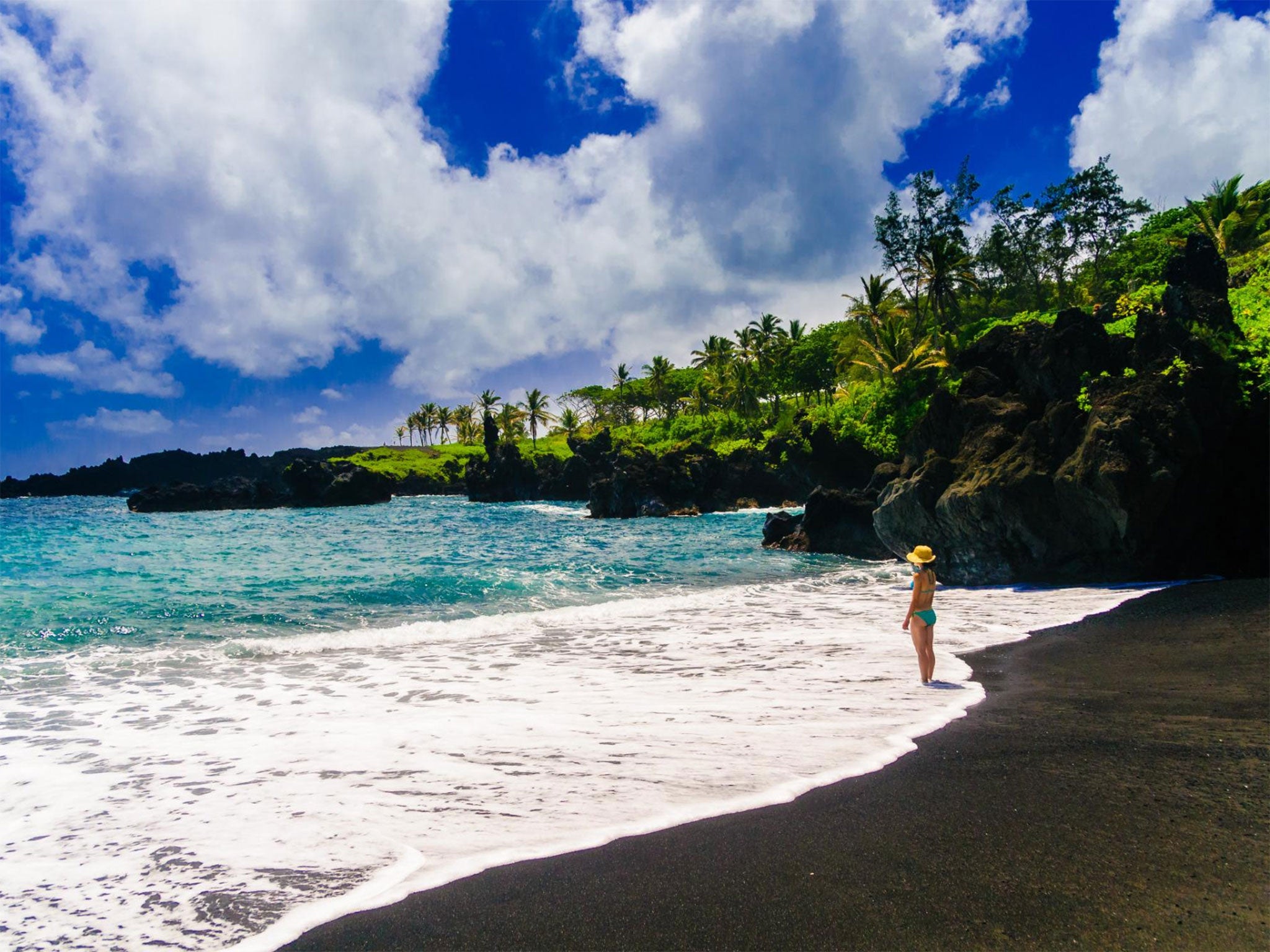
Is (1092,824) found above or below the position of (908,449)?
below

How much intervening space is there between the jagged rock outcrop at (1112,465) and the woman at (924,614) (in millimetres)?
9095

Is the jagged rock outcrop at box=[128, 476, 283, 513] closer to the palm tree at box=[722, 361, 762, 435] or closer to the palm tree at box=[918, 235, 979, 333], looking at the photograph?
the palm tree at box=[722, 361, 762, 435]

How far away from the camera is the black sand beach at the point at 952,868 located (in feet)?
10.8

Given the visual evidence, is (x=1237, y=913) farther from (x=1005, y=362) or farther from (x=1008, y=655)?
(x=1005, y=362)

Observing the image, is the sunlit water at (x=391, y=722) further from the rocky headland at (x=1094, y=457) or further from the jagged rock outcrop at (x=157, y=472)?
the jagged rock outcrop at (x=157, y=472)

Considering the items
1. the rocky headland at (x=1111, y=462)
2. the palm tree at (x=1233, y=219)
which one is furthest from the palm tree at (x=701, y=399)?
the rocky headland at (x=1111, y=462)

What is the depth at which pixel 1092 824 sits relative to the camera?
13.8 feet

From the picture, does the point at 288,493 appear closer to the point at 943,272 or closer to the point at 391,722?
the point at 943,272

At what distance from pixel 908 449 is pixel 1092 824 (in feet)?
64.7

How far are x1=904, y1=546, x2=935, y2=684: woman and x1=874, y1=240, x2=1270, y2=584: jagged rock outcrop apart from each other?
9.10 m

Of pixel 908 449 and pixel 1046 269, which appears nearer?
pixel 908 449

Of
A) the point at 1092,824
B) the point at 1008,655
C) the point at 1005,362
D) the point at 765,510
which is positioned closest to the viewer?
the point at 1092,824

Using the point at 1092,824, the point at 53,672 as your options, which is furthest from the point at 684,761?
the point at 53,672

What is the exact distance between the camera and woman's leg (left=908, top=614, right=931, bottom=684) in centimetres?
830
